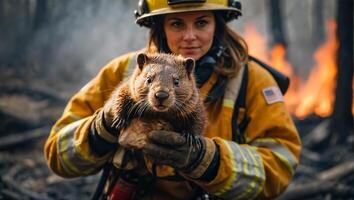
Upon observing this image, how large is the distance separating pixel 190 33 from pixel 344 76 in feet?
18.6

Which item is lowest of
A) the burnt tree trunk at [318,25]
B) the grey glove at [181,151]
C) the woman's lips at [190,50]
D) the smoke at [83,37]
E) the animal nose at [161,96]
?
the burnt tree trunk at [318,25]

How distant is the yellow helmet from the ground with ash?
2.43 metres

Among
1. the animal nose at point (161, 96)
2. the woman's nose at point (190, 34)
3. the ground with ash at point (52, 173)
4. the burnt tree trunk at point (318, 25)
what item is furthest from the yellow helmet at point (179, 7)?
the burnt tree trunk at point (318, 25)

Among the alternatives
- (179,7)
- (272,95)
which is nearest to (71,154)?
(179,7)

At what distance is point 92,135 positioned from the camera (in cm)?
344

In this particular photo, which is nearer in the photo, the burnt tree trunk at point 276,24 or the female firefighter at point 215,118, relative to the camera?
the female firefighter at point 215,118

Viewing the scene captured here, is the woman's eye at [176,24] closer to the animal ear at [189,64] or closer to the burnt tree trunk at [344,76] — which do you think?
the animal ear at [189,64]

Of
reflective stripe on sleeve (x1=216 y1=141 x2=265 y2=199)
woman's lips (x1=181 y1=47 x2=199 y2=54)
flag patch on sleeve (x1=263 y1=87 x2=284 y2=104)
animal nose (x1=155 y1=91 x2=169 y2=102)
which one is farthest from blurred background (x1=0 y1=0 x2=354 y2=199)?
animal nose (x1=155 y1=91 x2=169 y2=102)

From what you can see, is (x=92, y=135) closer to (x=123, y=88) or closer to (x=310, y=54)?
(x=123, y=88)

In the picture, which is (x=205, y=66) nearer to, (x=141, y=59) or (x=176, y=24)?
(x=176, y=24)

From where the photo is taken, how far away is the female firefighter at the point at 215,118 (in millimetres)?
3498

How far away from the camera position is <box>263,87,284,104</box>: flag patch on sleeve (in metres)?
3.84

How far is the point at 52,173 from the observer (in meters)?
7.46

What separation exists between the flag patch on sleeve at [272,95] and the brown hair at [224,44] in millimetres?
263
